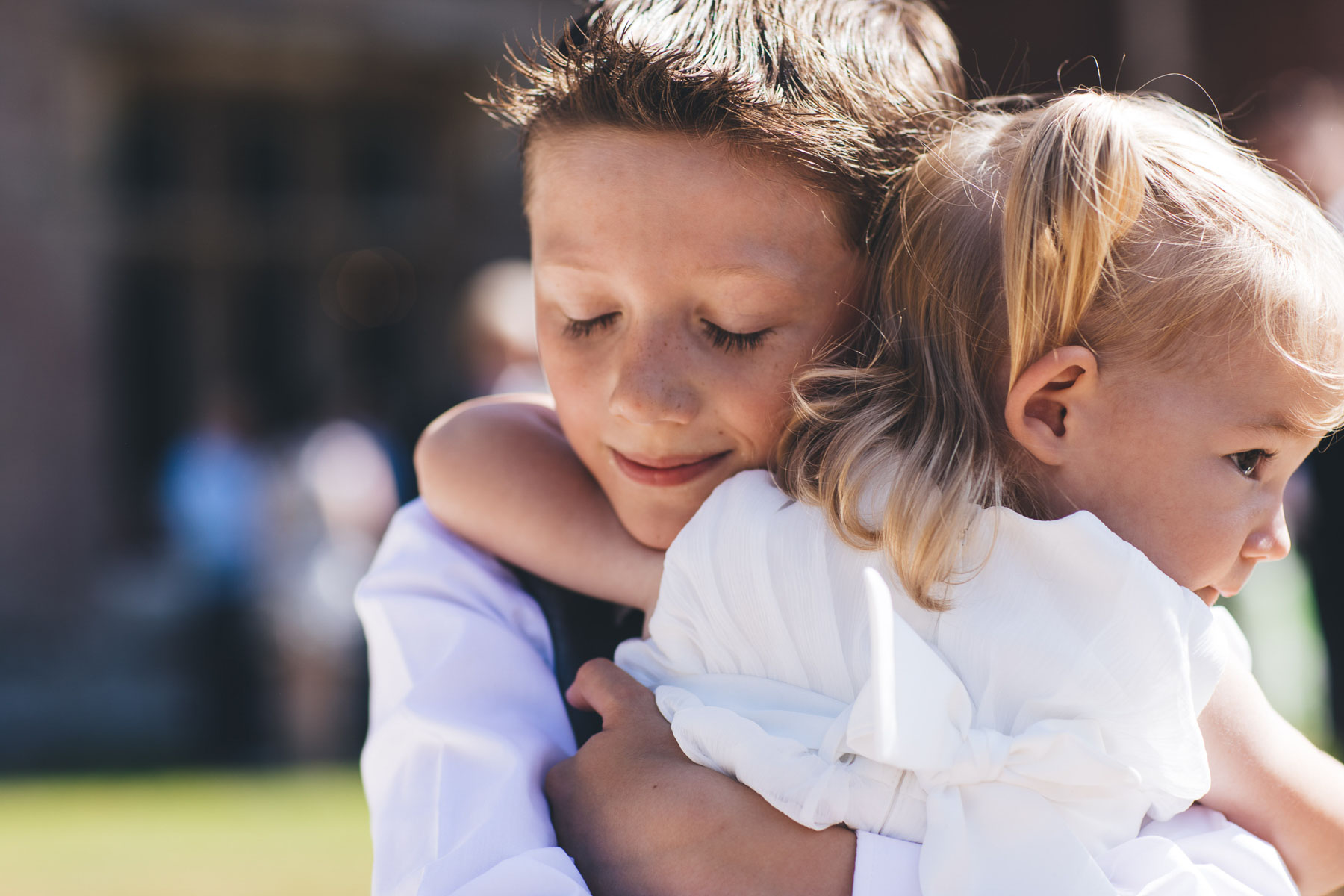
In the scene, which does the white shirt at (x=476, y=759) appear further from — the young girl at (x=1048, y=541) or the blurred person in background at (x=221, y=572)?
the blurred person in background at (x=221, y=572)

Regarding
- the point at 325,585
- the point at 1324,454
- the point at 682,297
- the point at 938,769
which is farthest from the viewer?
the point at 325,585

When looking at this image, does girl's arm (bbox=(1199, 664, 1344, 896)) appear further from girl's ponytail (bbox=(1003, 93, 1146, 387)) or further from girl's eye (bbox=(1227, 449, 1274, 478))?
girl's ponytail (bbox=(1003, 93, 1146, 387))

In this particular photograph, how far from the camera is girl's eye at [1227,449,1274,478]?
1131 millimetres

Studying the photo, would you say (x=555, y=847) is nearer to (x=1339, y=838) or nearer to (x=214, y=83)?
(x=1339, y=838)

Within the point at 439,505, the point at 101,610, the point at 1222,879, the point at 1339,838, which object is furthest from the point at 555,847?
the point at 101,610

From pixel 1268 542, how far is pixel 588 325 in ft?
2.39

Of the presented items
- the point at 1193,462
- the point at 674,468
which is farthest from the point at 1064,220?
the point at 674,468

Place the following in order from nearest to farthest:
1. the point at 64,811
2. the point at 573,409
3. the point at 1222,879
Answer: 1. the point at 1222,879
2. the point at 573,409
3. the point at 64,811

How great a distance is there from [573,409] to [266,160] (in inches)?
301

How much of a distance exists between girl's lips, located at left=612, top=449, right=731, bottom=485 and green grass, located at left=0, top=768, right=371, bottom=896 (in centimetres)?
330

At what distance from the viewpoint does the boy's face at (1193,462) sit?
111 centimetres

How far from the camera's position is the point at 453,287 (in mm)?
8281

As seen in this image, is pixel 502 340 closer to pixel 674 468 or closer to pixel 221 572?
pixel 674 468

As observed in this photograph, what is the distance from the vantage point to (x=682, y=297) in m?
1.26
